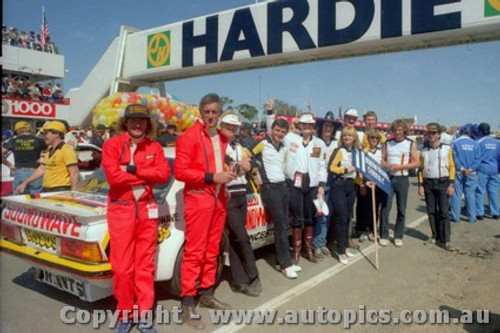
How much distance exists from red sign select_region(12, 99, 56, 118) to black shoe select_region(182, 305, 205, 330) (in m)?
26.2

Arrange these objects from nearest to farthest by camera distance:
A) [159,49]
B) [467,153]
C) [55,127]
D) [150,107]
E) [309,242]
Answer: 1. [55,127]
2. [309,242]
3. [467,153]
4. [150,107]
5. [159,49]

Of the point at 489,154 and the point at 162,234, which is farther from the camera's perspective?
the point at 489,154

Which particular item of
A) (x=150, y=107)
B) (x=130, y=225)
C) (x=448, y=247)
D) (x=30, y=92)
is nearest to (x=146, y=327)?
(x=130, y=225)

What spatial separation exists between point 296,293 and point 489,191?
22.3 ft

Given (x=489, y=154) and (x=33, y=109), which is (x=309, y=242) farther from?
(x=33, y=109)

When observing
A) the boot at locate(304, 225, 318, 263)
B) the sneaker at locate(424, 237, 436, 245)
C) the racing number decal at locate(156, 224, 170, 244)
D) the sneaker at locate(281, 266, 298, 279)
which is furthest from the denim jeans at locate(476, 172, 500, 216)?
the racing number decal at locate(156, 224, 170, 244)

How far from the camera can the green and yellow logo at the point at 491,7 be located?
8578 mm

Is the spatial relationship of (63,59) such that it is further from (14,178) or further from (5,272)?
(5,272)

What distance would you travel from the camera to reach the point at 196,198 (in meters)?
3.58

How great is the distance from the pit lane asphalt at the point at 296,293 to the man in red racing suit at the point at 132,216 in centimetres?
38

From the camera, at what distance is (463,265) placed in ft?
17.6

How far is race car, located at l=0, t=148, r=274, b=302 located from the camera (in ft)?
10.9

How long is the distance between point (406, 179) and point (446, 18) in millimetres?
5116

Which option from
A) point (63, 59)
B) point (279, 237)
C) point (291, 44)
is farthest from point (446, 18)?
point (63, 59)
